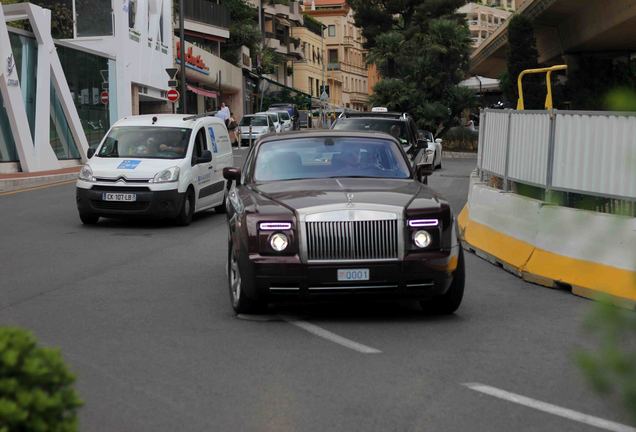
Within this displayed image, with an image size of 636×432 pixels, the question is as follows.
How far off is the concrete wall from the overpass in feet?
50.5

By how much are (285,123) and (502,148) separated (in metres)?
48.5

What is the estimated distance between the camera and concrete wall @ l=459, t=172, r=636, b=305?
2.07 metres

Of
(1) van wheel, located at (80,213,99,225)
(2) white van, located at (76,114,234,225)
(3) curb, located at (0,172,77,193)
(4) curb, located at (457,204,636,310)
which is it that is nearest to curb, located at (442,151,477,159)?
(3) curb, located at (0,172,77,193)

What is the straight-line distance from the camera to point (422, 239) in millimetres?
8234

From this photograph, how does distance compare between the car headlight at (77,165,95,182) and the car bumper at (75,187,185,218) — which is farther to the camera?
the car headlight at (77,165,95,182)

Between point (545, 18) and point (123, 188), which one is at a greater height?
point (545, 18)

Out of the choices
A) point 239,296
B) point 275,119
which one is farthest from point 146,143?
point 275,119

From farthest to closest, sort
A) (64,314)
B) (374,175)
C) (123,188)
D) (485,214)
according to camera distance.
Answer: (123,188)
(485,214)
(374,175)
(64,314)

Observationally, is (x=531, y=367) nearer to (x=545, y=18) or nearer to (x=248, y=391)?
(x=248, y=391)

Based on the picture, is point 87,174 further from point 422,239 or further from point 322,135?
point 422,239

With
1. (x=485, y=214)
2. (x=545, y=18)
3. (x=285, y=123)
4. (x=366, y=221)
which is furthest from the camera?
(x=285, y=123)

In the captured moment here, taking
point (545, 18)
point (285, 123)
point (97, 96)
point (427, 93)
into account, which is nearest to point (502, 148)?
point (545, 18)

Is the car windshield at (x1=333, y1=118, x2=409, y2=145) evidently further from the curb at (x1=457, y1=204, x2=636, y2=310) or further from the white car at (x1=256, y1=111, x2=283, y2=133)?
the white car at (x1=256, y1=111, x2=283, y2=133)

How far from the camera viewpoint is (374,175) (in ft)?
32.0
